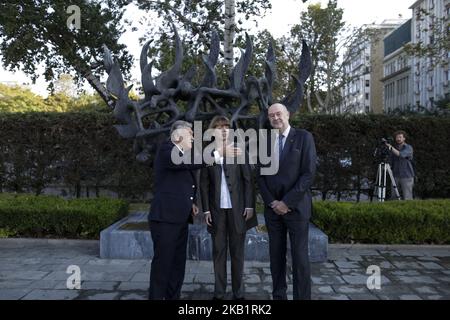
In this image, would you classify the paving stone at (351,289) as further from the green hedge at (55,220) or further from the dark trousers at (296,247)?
the green hedge at (55,220)

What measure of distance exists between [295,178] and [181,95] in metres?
3.16

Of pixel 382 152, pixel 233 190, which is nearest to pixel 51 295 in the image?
pixel 233 190

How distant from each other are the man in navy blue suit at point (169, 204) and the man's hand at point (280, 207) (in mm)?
748

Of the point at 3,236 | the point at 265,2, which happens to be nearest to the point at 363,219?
the point at 3,236

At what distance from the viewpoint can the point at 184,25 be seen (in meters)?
14.0

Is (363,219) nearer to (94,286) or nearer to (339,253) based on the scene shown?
(339,253)

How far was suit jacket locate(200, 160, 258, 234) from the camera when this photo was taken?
15.1 ft

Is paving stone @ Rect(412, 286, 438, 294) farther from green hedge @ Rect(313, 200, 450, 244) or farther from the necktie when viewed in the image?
the necktie

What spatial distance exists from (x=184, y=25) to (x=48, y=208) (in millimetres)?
8396

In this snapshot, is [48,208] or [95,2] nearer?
[48,208]

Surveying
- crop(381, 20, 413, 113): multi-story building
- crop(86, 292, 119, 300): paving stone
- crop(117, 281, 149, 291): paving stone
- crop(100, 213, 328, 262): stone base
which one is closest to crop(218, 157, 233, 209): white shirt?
crop(117, 281, 149, 291): paving stone

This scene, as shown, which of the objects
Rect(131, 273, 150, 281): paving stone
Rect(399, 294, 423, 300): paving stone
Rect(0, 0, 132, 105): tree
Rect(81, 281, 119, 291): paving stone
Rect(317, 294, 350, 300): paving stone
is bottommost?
Rect(399, 294, 423, 300): paving stone

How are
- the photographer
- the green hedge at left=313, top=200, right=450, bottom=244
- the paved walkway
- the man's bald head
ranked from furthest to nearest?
the photographer < the green hedge at left=313, top=200, right=450, bottom=244 < the paved walkway < the man's bald head

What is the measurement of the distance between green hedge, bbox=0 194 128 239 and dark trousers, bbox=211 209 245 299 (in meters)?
3.31
